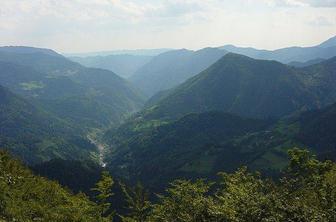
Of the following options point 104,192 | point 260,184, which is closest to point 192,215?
point 260,184

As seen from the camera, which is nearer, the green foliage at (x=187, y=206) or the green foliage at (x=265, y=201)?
the green foliage at (x=265, y=201)

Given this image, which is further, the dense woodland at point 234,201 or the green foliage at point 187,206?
the green foliage at point 187,206

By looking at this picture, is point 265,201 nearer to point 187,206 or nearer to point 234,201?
point 234,201

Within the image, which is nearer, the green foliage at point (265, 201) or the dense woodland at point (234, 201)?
the green foliage at point (265, 201)

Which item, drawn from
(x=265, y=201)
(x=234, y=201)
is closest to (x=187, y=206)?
(x=234, y=201)

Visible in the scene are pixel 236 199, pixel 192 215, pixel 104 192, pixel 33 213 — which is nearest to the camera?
pixel 236 199

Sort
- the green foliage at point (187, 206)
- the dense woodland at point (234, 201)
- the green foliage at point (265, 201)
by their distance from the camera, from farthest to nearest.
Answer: the green foliage at point (187, 206), the dense woodland at point (234, 201), the green foliage at point (265, 201)

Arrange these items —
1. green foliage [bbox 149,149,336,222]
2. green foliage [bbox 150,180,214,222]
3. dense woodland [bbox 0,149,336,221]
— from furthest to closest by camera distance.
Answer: green foliage [bbox 150,180,214,222] → dense woodland [bbox 0,149,336,221] → green foliage [bbox 149,149,336,222]

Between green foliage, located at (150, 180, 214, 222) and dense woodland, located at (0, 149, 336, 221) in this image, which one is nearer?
dense woodland, located at (0, 149, 336, 221)

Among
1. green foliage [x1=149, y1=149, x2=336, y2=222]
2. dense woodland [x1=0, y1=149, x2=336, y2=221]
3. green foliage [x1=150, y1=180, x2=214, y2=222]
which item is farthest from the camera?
green foliage [x1=150, y1=180, x2=214, y2=222]

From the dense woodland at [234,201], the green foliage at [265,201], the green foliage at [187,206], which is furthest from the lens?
the green foliage at [187,206]

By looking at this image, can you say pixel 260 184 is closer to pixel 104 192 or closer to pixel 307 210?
pixel 307 210
